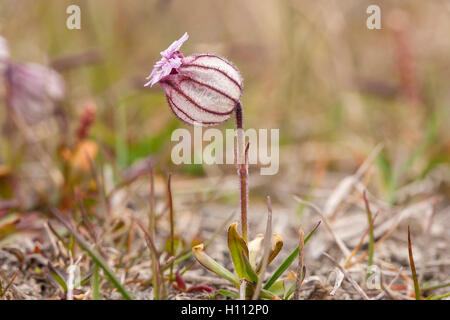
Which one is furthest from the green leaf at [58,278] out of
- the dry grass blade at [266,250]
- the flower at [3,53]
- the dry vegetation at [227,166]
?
the flower at [3,53]

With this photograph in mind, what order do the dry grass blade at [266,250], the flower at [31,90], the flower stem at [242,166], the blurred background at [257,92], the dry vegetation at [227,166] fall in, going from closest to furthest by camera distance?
the dry grass blade at [266,250], the flower stem at [242,166], the dry vegetation at [227,166], the flower at [31,90], the blurred background at [257,92]

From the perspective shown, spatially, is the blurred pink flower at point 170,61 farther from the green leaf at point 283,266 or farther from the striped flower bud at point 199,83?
the green leaf at point 283,266

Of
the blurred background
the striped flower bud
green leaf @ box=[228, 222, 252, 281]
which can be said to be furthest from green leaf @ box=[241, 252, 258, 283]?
the blurred background

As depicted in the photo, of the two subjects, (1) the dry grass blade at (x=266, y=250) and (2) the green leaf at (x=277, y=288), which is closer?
(1) the dry grass blade at (x=266, y=250)

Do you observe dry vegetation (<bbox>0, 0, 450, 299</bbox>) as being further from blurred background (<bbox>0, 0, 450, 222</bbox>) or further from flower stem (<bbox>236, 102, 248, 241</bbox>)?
flower stem (<bbox>236, 102, 248, 241</bbox>)

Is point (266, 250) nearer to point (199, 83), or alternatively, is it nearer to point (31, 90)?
point (199, 83)
